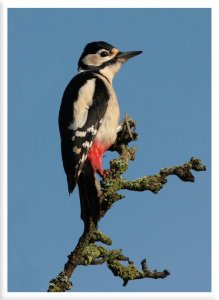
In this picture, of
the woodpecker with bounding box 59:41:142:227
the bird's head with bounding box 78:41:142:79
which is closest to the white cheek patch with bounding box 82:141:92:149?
the woodpecker with bounding box 59:41:142:227

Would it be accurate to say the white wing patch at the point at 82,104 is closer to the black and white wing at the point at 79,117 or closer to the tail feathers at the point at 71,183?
the black and white wing at the point at 79,117

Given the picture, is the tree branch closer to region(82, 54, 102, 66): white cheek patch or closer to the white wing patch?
the white wing patch

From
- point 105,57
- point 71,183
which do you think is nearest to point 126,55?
point 105,57

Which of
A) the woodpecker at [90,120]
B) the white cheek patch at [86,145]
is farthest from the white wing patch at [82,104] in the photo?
the white cheek patch at [86,145]

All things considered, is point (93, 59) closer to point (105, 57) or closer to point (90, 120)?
point (105, 57)

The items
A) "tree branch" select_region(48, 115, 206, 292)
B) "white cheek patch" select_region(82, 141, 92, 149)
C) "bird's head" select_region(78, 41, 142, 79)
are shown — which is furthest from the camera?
"bird's head" select_region(78, 41, 142, 79)

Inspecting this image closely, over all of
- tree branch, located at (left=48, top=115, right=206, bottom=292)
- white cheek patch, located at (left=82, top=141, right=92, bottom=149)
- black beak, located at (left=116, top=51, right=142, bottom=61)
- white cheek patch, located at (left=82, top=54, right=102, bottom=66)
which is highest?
black beak, located at (left=116, top=51, right=142, bottom=61)

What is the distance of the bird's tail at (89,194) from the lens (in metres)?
4.24

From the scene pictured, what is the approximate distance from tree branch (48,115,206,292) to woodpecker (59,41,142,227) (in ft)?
0.46

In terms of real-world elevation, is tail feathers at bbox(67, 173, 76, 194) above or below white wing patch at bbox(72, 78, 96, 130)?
below

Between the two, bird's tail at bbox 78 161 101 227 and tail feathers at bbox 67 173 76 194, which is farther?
tail feathers at bbox 67 173 76 194

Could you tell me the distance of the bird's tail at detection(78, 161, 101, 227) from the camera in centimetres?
424
